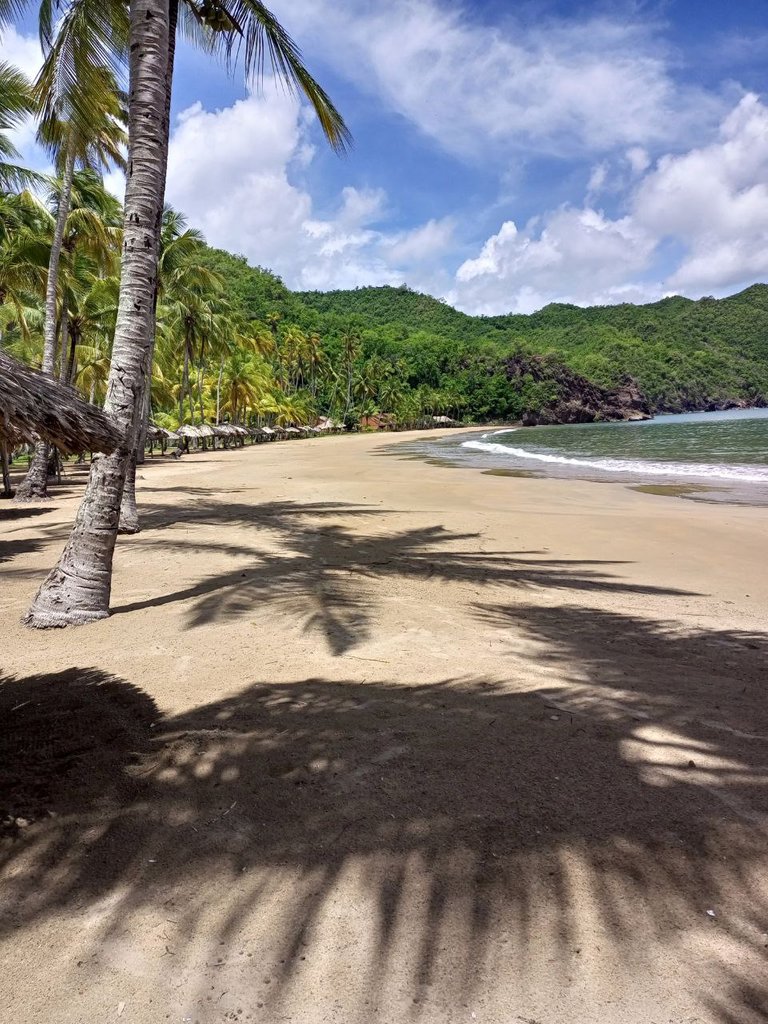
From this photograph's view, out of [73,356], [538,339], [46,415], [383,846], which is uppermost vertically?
[538,339]

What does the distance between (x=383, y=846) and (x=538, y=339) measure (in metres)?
153

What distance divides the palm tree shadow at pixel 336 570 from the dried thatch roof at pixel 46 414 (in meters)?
1.77

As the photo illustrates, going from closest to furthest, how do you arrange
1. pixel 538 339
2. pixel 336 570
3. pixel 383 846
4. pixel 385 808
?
1. pixel 383 846
2. pixel 385 808
3. pixel 336 570
4. pixel 538 339

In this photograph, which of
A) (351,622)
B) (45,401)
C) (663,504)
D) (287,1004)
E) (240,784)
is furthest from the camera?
(663,504)

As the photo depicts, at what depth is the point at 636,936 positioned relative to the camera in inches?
81.0

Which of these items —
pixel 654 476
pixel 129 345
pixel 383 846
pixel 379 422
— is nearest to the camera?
pixel 383 846

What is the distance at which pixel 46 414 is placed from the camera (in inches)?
165

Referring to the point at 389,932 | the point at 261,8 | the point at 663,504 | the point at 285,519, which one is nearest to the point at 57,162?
the point at 261,8

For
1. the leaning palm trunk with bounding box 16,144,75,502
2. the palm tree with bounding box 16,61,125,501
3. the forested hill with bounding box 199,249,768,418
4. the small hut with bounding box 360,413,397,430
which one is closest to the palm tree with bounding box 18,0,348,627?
the palm tree with bounding box 16,61,125,501

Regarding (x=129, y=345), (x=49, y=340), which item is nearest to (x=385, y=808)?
(x=129, y=345)

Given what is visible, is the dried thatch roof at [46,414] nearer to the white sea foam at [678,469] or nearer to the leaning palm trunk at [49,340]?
the leaning palm trunk at [49,340]

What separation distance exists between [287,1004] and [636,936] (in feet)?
3.68

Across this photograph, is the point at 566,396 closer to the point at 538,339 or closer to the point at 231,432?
the point at 538,339

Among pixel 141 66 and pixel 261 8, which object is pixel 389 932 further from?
pixel 261 8
